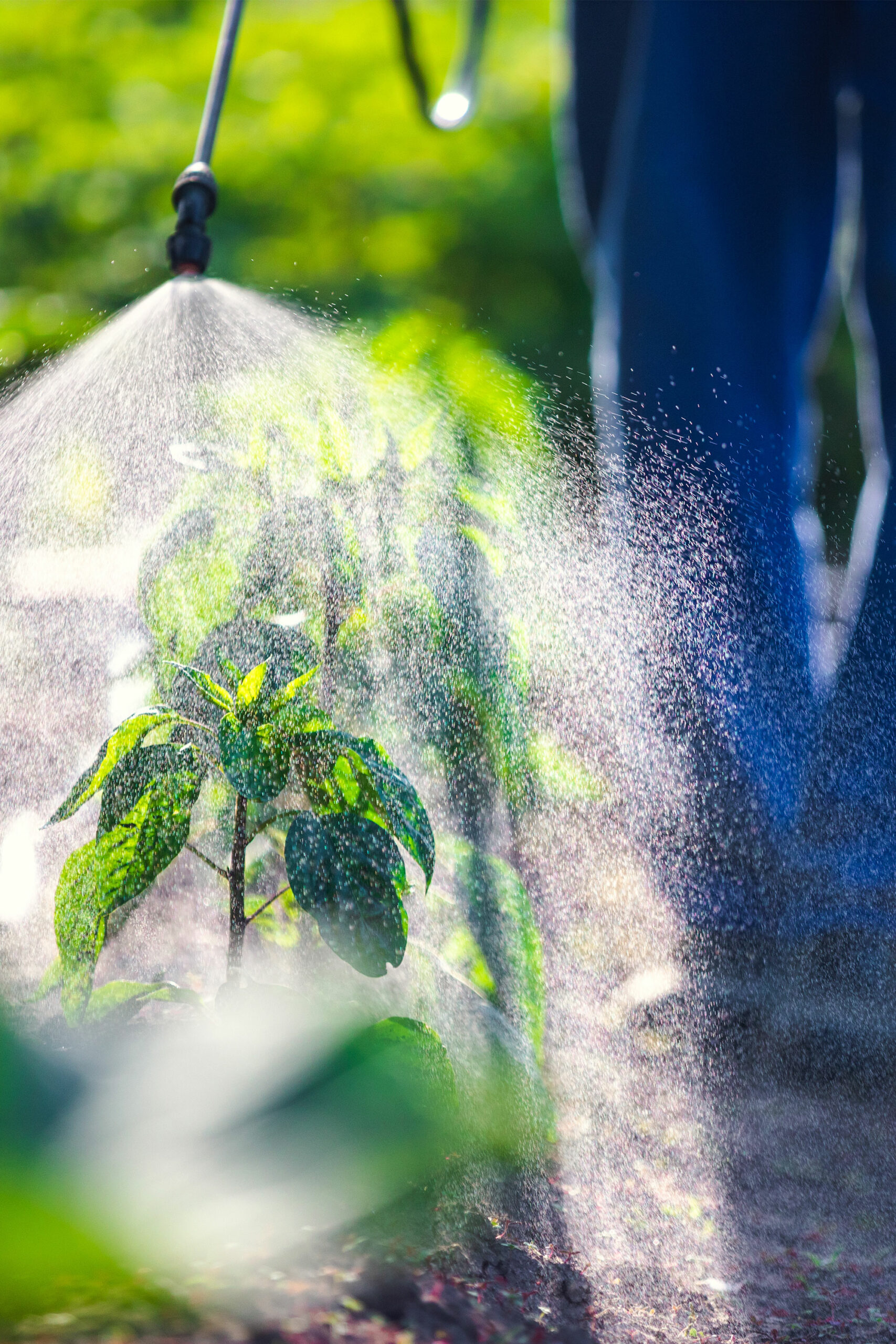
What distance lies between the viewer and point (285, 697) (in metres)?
1.16

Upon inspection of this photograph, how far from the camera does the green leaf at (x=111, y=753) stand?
44.3 inches

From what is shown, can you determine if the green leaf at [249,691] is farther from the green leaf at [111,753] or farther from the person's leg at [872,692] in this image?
the person's leg at [872,692]

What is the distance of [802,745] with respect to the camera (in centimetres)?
187


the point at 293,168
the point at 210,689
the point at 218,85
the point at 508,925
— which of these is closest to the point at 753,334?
the point at 218,85

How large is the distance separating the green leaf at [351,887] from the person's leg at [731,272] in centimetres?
105

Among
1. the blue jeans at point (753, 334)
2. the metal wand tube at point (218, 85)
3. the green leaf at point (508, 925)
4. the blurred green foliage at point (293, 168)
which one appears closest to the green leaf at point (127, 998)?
the green leaf at point (508, 925)

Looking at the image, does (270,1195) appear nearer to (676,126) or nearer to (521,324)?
(676,126)

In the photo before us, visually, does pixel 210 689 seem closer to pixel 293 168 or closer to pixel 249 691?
pixel 249 691

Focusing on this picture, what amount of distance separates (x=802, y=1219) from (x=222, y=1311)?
2.99ft

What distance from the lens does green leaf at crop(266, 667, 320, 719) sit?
1.15 metres

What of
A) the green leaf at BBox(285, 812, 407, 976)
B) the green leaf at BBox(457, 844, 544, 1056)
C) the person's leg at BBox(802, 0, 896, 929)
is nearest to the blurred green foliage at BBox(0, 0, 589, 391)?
Answer: the person's leg at BBox(802, 0, 896, 929)

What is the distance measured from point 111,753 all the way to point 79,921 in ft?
0.63

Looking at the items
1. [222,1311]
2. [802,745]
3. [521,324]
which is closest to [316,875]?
[222,1311]

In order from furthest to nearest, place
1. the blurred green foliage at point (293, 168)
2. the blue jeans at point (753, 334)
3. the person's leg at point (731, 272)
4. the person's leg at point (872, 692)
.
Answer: the blurred green foliage at point (293, 168) → the person's leg at point (731, 272) → the blue jeans at point (753, 334) → the person's leg at point (872, 692)
